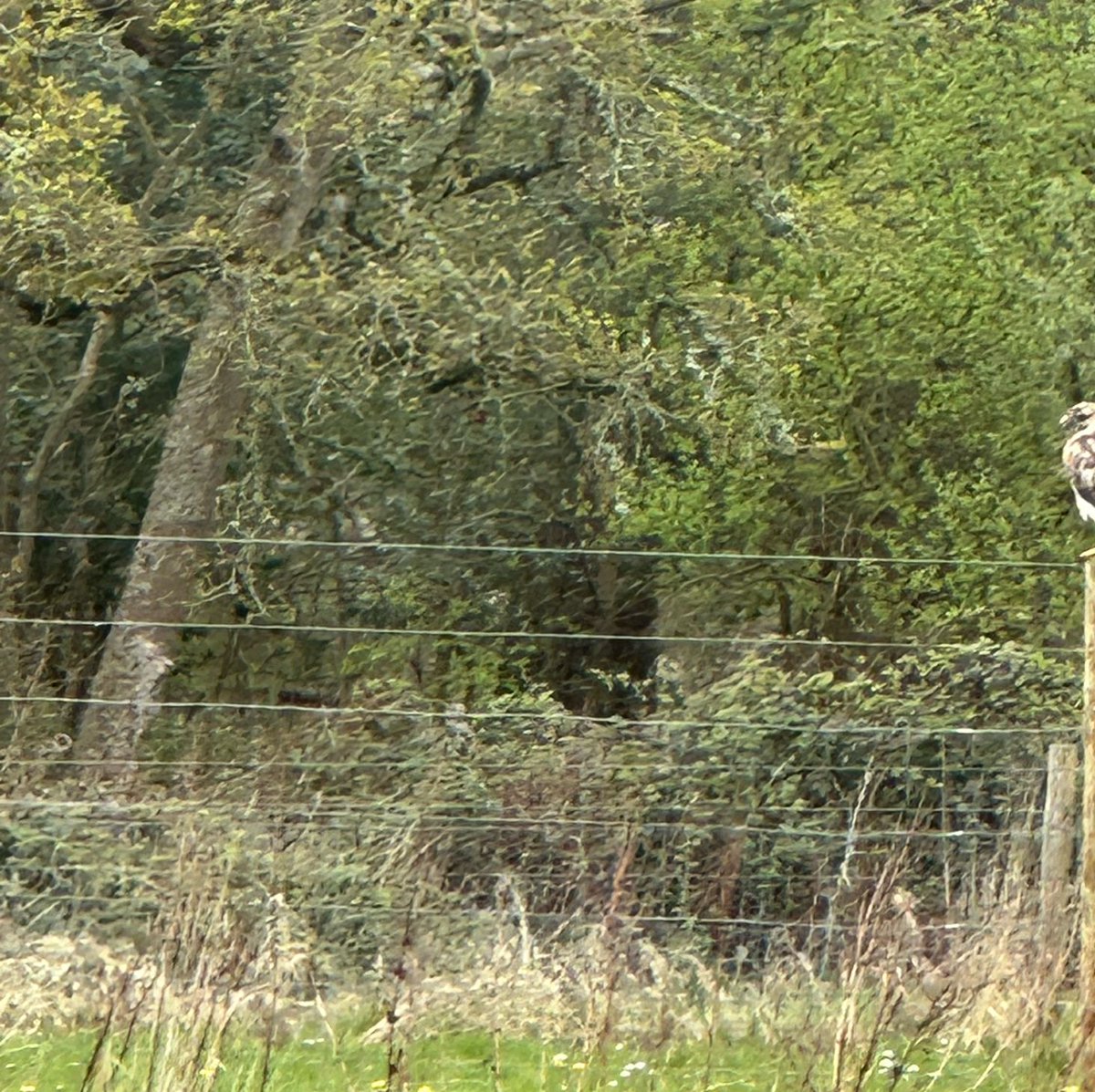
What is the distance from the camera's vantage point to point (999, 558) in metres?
17.6

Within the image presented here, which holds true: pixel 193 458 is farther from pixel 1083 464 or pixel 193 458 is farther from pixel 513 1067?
pixel 513 1067

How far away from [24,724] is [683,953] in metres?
7.74

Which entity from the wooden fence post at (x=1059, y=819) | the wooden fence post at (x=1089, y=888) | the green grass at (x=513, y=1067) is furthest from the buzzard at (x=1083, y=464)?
the wooden fence post at (x=1089, y=888)

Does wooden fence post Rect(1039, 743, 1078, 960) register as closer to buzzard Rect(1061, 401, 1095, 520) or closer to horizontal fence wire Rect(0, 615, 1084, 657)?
horizontal fence wire Rect(0, 615, 1084, 657)

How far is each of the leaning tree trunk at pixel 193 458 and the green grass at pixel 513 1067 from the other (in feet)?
31.2

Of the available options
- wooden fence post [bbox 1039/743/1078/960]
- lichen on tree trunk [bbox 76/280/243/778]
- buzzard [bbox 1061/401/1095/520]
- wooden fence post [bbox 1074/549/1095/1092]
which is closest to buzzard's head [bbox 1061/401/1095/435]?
buzzard [bbox 1061/401/1095/520]

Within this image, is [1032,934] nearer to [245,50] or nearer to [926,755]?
[926,755]

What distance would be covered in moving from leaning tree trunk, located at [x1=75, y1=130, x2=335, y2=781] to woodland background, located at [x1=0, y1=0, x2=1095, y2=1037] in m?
0.03

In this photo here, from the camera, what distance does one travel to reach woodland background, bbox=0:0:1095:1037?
14.8 metres

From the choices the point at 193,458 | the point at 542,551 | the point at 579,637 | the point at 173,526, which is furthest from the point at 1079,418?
the point at 173,526

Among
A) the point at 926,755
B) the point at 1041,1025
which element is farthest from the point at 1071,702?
the point at 1041,1025

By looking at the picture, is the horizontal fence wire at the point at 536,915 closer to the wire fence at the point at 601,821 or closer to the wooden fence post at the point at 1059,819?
the wire fence at the point at 601,821

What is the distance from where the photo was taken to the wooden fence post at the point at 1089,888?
4.96 m

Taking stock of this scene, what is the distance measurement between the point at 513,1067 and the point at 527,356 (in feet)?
32.5
